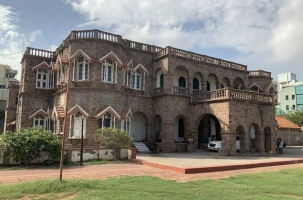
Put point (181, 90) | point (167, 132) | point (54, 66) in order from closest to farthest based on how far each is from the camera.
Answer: point (167, 132), point (54, 66), point (181, 90)

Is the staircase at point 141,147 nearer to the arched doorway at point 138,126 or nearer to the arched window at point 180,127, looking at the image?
the arched doorway at point 138,126

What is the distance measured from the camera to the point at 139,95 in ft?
72.4

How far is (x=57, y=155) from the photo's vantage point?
1260 centimetres

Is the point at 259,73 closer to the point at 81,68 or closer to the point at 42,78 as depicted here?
the point at 81,68

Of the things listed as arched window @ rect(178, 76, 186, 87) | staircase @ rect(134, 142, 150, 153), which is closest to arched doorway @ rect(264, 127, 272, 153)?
arched window @ rect(178, 76, 186, 87)

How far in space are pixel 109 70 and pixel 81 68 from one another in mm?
2004

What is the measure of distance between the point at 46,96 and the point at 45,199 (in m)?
17.4

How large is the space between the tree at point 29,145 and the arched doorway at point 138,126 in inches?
412

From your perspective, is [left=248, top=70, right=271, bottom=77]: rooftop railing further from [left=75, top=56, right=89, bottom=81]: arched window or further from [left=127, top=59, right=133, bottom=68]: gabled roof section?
[left=75, top=56, right=89, bottom=81]: arched window

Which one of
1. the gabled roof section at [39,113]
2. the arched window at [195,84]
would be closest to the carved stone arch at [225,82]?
the arched window at [195,84]

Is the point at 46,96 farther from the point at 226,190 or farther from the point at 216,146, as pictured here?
the point at 226,190

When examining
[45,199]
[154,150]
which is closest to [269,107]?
[154,150]

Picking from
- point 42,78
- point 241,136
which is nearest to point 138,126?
point 241,136

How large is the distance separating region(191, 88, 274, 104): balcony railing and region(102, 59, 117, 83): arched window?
727 cm
